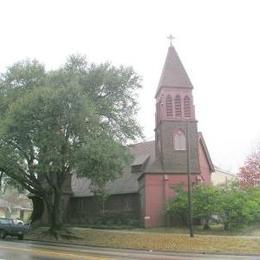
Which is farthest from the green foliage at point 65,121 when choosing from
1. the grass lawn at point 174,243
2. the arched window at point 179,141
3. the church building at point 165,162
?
the arched window at point 179,141

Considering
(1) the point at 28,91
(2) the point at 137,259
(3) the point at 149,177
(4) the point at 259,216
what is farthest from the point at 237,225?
(2) the point at 137,259

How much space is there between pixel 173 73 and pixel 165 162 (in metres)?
8.93

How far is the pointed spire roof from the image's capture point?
1880 inches

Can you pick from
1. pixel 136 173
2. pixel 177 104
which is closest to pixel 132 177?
pixel 136 173

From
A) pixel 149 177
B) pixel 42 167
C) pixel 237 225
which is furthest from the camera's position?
pixel 149 177

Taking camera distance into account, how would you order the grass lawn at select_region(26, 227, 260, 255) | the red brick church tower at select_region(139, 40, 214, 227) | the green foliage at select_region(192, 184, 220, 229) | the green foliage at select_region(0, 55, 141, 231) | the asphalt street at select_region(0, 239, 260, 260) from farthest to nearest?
the red brick church tower at select_region(139, 40, 214, 227)
the green foliage at select_region(192, 184, 220, 229)
the green foliage at select_region(0, 55, 141, 231)
the grass lawn at select_region(26, 227, 260, 255)
the asphalt street at select_region(0, 239, 260, 260)

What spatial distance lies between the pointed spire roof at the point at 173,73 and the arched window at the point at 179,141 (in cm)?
460

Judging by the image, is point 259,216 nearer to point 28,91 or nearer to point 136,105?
point 136,105

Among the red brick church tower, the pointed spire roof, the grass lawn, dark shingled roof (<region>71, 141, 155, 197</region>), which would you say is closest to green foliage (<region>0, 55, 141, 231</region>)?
the grass lawn

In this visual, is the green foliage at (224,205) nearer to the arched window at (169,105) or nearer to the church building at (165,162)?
the church building at (165,162)

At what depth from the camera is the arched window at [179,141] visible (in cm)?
4697

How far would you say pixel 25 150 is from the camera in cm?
3412

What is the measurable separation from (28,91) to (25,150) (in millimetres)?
4342

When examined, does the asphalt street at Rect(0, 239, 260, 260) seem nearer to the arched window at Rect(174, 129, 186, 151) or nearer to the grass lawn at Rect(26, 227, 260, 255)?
the grass lawn at Rect(26, 227, 260, 255)
